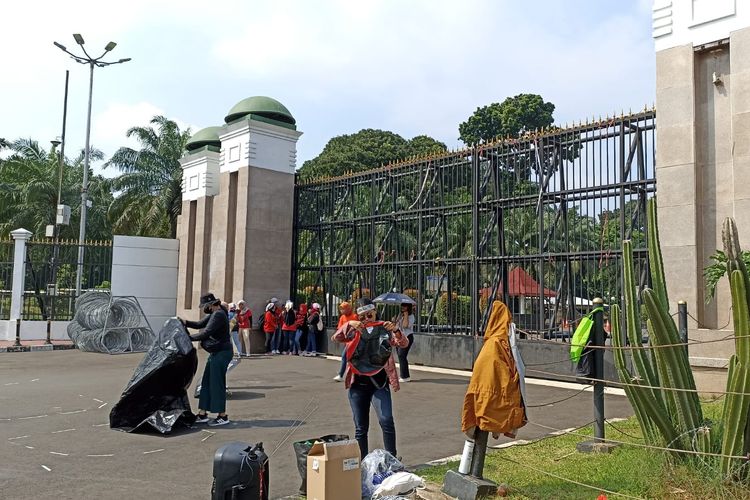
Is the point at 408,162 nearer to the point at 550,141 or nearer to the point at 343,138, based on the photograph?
the point at 550,141

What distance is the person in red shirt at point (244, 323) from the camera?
1784cm

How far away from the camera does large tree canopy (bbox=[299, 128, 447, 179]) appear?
4272cm

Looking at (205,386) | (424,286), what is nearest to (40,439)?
(205,386)

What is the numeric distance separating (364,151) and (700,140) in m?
33.8

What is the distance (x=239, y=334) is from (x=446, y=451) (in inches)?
464

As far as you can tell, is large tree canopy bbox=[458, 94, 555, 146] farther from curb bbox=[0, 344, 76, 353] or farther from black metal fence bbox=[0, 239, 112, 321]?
curb bbox=[0, 344, 76, 353]

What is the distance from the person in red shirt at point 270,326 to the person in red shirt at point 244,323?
1.46 ft

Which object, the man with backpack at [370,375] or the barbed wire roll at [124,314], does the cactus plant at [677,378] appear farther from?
the barbed wire roll at [124,314]

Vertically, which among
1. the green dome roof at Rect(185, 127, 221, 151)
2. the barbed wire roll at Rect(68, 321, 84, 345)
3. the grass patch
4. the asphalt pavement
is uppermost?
the green dome roof at Rect(185, 127, 221, 151)

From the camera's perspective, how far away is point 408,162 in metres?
16.9

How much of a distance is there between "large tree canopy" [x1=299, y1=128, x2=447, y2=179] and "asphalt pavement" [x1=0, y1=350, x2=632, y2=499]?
29292 millimetres

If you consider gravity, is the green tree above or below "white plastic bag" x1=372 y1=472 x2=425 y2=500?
above

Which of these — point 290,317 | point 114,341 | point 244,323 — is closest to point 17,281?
point 114,341

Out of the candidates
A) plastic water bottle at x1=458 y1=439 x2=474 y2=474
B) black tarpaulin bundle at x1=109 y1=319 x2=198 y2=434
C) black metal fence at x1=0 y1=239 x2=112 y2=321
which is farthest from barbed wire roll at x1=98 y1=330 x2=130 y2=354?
plastic water bottle at x1=458 y1=439 x2=474 y2=474
